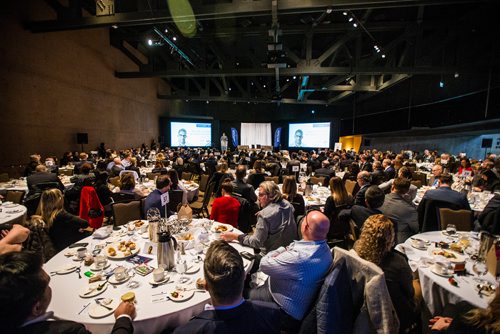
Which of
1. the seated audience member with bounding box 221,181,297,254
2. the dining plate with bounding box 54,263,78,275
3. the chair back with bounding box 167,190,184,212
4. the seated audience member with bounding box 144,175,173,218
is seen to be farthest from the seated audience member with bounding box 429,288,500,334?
the chair back with bounding box 167,190,184,212

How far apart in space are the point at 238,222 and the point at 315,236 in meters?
2.21

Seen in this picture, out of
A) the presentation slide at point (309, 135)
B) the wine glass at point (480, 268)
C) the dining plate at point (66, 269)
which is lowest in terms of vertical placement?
the dining plate at point (66, 269)

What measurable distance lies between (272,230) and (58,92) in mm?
12496

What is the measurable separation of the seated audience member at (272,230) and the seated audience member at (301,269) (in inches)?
28.2

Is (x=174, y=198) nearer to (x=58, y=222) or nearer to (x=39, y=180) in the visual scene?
(x=58, y=222)

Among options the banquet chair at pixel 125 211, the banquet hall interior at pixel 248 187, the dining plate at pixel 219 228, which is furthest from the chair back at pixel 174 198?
the dining plate at pixel 219 228

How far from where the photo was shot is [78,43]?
11.9 metres

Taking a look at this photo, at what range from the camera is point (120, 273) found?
204 cm

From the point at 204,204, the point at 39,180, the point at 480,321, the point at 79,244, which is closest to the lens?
the point at 480,321

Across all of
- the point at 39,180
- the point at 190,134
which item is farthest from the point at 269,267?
the point at 190,134

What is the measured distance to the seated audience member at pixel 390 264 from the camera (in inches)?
71.4

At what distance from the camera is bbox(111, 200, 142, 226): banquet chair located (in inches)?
140

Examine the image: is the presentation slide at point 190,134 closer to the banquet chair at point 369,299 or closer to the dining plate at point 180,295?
the dining plate at point 180,295

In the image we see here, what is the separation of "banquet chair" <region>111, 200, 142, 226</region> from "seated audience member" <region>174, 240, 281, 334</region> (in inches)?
108
